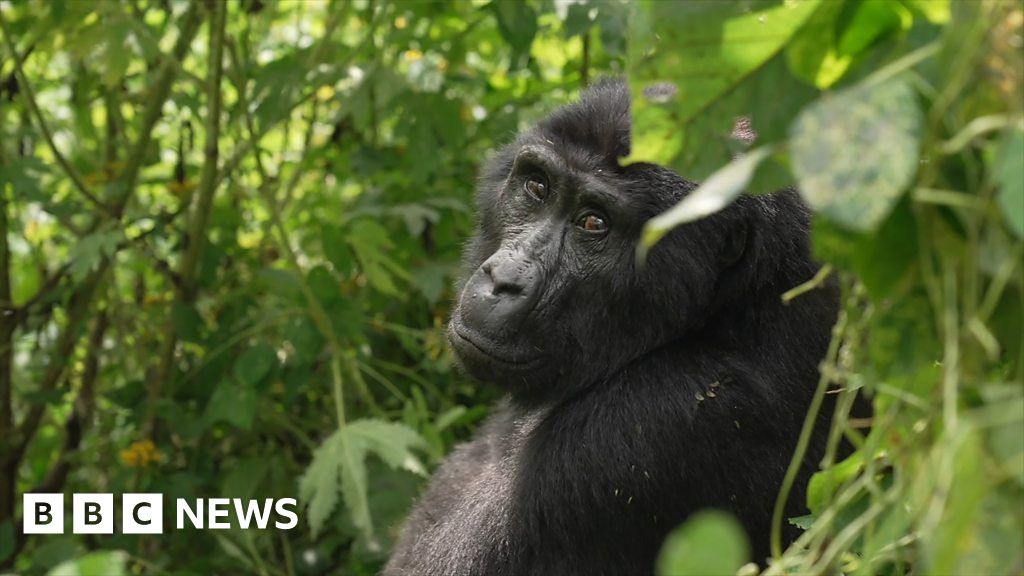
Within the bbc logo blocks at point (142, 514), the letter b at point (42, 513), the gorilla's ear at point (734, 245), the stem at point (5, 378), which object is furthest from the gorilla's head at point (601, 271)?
the stem at point (5, 378)

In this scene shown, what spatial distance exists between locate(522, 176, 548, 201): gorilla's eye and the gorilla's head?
34 mm

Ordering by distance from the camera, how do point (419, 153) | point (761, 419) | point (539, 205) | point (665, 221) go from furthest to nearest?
point (419, 153) < point (539, 205) < point (761, 419) < point (665, 221)

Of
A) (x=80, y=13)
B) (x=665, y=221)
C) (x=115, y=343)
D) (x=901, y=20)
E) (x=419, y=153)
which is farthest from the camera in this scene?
(x=115, y=343)

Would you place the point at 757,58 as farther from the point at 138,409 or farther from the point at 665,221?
the point at 138,409

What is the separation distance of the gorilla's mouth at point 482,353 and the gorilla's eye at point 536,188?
0.40 metres

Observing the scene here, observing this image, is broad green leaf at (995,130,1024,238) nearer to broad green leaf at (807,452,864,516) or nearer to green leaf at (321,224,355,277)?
broad green leaf at (807,452,864,516)

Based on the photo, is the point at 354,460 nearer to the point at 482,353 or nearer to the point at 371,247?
the point at 482,353

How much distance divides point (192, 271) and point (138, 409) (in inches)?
20.0

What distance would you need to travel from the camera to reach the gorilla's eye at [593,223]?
295 cm

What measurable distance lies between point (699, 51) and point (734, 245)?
4.98 ft

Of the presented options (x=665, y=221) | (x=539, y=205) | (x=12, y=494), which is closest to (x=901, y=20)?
(x=665, y=221)

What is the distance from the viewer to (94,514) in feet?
13.8

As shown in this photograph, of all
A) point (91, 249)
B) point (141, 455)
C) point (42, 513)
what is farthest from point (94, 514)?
point (91, 249)

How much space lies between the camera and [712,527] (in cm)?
101
